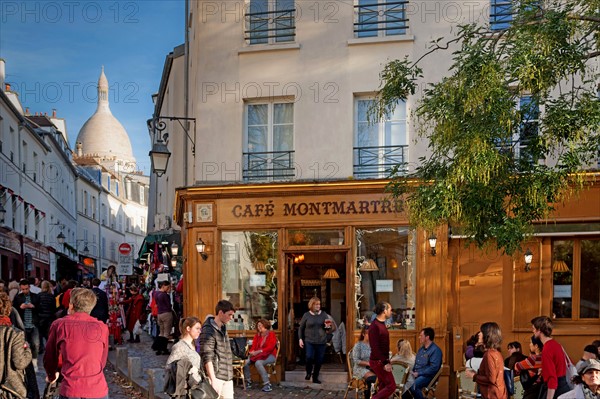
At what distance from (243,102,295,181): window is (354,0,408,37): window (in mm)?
2127

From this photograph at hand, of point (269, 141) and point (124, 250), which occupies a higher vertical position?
point (269, 141)

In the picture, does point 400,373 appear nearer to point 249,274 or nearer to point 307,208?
point 307,208

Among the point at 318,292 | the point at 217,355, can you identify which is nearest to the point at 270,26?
the point at 318,292

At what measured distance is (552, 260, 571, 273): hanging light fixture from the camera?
15.7 m

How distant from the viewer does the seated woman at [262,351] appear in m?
15.2

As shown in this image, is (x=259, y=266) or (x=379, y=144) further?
(x=259, y=266)

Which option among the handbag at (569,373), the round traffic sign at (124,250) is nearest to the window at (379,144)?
the handbag at (569,373)

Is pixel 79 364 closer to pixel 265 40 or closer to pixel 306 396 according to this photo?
pixel 306 396

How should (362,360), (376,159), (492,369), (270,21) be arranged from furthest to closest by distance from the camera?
(270,21)
(376,159)
(362,360)
(492,369)

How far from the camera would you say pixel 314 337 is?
1553 cm

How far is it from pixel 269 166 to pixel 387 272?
3168mm

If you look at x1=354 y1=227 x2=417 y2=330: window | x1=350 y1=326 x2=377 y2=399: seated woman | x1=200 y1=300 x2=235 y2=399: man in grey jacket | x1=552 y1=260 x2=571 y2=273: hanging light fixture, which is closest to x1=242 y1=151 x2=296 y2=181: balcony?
x1=354 y1=227 x2=417 y2=330: window

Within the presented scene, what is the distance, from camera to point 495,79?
9.92 m

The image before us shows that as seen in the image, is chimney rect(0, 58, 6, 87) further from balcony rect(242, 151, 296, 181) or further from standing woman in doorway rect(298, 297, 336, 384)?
standing woman in doorway rect(298, 297, 336, 384)
